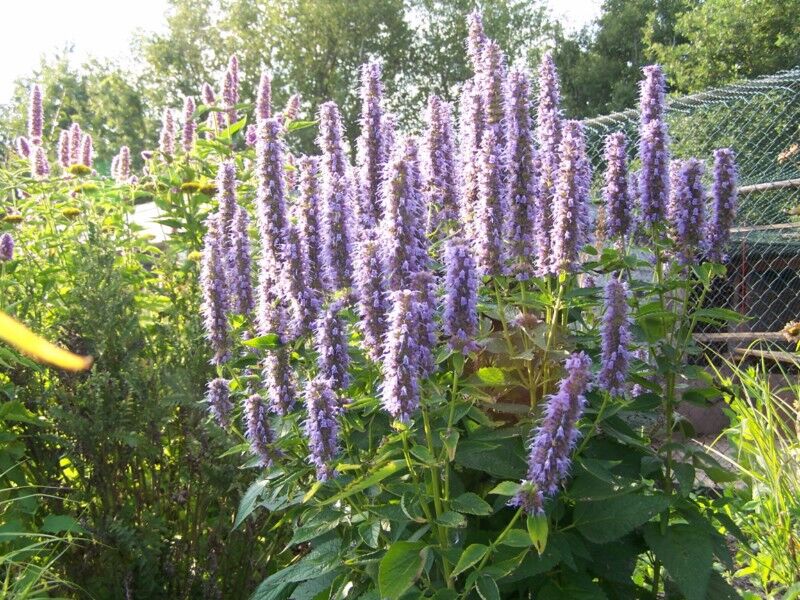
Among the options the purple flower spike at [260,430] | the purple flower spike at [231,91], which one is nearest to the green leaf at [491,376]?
the purple flower spike at [260,430]

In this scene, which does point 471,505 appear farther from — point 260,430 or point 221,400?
point 221,400

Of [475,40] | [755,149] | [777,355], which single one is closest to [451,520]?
[475,40]

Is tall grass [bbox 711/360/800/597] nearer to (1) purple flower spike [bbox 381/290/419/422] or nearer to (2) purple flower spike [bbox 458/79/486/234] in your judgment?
(2) purple flower spike [bbox 458/79/486/234]

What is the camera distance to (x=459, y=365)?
2.13m

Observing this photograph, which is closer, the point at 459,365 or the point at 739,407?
the point at 459,365

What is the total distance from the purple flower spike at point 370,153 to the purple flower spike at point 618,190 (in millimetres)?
691

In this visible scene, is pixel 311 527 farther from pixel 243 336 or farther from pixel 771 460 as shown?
pixel 771 460

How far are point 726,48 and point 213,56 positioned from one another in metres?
24.8

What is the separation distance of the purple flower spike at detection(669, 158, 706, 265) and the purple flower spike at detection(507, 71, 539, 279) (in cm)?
50

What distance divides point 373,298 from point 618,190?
3.12ft

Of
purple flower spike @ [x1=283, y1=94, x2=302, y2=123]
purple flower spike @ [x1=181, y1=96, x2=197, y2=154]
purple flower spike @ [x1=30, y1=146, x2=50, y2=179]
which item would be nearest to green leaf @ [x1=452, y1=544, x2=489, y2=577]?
purple flower spike @ [x1=283, y1=94, x2=302, y2=123]

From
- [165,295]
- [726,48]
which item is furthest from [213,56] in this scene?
[165,295]

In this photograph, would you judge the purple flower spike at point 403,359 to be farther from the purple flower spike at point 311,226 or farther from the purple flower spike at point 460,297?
the purple flower spike at point 311,226

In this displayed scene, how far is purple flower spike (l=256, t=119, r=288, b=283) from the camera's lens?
8.21 ft
